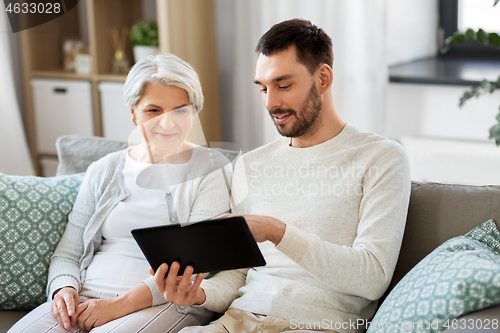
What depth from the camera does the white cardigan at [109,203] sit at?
1.21 m

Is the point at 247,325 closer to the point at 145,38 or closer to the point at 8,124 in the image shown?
the point at 145,38

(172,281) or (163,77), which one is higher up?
(163,77)

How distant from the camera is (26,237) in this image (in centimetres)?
144

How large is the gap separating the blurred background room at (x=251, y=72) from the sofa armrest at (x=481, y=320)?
5.00 ft

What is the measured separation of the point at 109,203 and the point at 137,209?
0.09 meters

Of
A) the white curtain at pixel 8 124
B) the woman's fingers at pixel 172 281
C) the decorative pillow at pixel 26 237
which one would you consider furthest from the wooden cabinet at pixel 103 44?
the woman's fingers at pixel 172 281

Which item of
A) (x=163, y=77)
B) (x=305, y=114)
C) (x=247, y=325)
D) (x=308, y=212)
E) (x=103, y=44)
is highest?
(x=103, y=44)

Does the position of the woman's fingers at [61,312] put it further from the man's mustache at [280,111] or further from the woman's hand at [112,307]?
the man's mustache at [280,111]

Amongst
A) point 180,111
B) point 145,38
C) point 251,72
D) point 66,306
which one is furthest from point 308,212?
point 145,38

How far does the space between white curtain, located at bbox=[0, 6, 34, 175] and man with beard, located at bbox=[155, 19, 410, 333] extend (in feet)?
6.84

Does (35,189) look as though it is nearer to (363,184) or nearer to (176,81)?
(176,81)

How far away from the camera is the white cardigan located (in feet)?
3.97

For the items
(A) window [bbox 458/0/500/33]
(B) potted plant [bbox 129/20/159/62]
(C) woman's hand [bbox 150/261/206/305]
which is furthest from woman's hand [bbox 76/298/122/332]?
(A) window [bbox 458/0/500/33]

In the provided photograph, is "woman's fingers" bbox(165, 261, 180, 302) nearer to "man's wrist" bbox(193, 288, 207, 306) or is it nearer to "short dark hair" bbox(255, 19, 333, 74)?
"man's wrist" bbox(193, 288, 207, 306)
